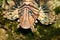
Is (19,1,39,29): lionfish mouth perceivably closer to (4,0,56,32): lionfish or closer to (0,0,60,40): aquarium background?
(4,0,56,32): lionfish

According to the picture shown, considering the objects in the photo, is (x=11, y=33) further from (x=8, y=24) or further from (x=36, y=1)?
(x=36, y=1)

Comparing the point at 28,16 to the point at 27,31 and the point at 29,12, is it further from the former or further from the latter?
the point at 27,31

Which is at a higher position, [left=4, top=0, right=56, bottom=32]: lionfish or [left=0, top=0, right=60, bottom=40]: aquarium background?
[left=4, top=0, right=56, bottom=32]: lionfish

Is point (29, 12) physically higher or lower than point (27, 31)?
higher

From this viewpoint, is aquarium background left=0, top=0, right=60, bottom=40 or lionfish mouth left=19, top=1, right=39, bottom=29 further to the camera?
aquarium background left=0, top=0, right=60, bottom=40

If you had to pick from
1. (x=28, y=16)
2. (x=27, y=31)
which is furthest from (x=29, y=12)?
(x=27, y=31)

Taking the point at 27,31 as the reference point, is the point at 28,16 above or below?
above

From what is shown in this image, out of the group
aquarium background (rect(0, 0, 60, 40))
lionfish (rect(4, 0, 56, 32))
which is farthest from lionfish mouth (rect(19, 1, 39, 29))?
aquarium background (rect(0, 0, 60, 40))

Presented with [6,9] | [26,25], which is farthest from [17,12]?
[26,25]
